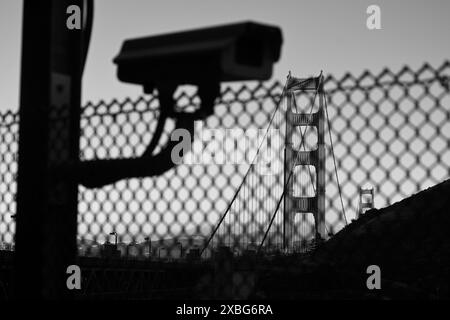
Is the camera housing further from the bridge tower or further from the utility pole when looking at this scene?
the bridge tower

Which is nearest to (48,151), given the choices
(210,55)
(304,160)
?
(210,55)

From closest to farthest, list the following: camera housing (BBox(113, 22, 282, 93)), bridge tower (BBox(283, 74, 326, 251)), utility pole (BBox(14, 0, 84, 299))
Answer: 1. camera housing (BBox(113, 22, 282, 93))
2. utility pole (BBox(14, 0, 84, 299))
3. bridge tower (BBox(283, 74, 326, 251))

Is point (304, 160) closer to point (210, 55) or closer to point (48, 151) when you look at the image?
point (48, 151)

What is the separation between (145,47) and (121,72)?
15cm

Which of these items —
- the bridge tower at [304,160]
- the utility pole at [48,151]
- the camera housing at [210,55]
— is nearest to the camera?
the camera housing at [210,55]

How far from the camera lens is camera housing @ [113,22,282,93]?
2.48 meters

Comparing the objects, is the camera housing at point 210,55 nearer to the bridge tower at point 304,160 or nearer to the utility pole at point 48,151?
the utility pole at point 48,151

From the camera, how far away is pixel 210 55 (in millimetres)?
2523

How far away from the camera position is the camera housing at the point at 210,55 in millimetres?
2482

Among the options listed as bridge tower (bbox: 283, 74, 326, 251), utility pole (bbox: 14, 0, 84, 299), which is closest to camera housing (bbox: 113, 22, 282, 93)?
utility pole (bbox: 14, 0, 84, 299)

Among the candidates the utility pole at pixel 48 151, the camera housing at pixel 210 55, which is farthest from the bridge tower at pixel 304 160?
the utility pole at pixel 48 151

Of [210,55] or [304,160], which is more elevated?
[210,55]

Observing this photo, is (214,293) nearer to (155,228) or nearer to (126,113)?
(155,228)

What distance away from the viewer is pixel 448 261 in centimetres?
5909
